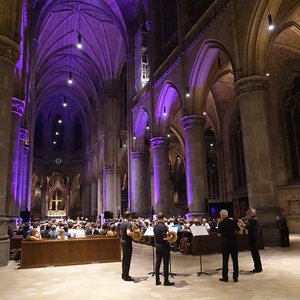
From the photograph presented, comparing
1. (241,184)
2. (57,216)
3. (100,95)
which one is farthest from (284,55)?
(57,216)

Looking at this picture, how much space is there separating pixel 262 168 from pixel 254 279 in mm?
5956

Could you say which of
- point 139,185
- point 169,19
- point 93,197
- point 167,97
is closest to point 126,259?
point 167,97

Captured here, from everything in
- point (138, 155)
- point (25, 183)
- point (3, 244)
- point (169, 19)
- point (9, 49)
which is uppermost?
point (169, 19)

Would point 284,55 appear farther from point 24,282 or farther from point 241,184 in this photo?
point 24,282

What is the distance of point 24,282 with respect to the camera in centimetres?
685

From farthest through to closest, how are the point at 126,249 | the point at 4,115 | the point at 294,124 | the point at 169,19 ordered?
the point at 169,19
the point at 294,124
the point at 4,115
the point at 126,249

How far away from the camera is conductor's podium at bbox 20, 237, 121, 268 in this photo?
355 inches

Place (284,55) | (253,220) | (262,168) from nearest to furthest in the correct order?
1. (253,220)
2. (262,168)
3. (284,55)

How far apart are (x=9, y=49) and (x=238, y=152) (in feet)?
62.3

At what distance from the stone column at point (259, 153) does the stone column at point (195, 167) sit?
14.4 ft

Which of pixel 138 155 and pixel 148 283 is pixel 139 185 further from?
pixel 148 283

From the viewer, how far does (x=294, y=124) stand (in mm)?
19234

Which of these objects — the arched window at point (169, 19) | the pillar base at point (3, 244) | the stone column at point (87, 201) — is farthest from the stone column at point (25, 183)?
the stone column at point (87, 201)

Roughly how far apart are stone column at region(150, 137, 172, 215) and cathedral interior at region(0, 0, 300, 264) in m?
0.07
